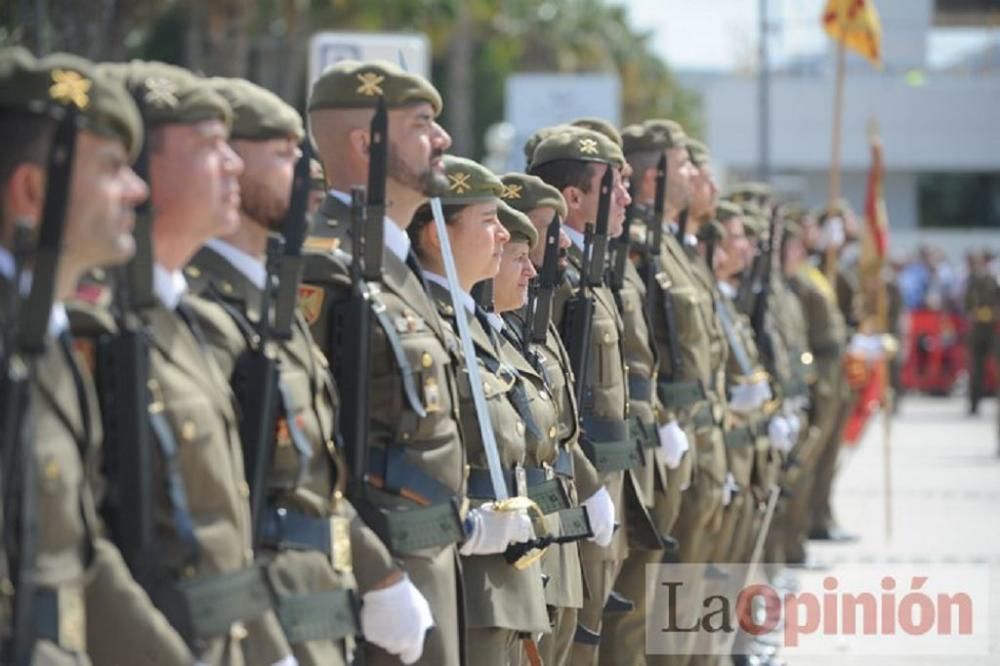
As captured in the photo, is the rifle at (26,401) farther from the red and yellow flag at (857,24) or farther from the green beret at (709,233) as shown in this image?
the red and yellow flag at (857,24)

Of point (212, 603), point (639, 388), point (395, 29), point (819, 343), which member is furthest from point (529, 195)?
point (395, 29)

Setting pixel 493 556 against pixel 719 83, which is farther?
pixel 719 83

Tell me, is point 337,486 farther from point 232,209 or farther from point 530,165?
point 530,165

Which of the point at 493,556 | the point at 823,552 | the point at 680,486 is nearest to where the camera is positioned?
the point at 493,556

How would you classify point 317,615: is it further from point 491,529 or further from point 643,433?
point 643,433

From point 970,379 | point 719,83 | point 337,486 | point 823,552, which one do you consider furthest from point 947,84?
point 337,486

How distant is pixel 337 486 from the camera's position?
191 inches

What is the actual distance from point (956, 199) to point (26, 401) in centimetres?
5289

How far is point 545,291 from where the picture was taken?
7129 mm

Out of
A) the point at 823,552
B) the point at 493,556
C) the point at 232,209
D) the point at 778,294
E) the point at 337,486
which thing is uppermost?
the point at 232,209

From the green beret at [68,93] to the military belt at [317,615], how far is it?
3.72 ft

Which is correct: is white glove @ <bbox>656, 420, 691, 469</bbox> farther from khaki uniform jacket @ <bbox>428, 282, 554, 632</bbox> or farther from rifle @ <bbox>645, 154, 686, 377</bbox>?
khaki uniform jacket @ <bbox>428, 282, 554, 632</bbox>

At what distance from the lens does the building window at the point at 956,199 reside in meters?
54.8

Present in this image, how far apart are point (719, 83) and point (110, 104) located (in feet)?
162
